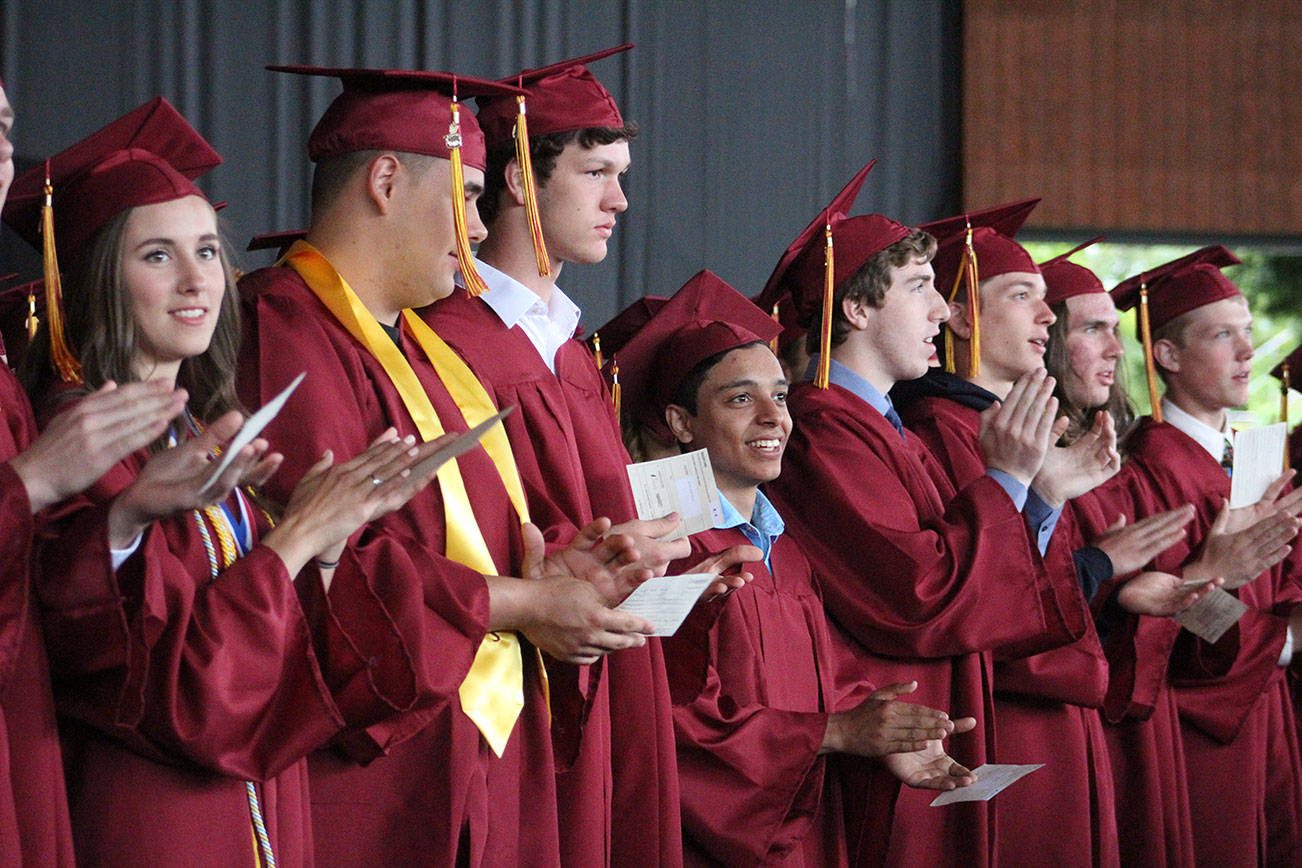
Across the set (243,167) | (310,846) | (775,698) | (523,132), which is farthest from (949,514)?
(243,167)

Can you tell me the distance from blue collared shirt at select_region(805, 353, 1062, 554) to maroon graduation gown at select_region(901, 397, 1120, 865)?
0.05 metres

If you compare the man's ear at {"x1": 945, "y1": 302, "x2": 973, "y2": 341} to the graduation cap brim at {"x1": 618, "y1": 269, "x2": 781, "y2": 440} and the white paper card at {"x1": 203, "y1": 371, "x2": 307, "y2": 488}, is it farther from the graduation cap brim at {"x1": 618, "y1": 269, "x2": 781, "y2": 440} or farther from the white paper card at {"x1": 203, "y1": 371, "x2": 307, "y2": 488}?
the white paper card at {"x1": 203, "y1": 371, "x2": 307, "y2": 488}

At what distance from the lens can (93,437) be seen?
1746 millimetres

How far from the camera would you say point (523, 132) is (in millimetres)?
2979

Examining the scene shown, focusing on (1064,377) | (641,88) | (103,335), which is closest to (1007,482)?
(1064,377)

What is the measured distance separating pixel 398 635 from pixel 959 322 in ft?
8.22

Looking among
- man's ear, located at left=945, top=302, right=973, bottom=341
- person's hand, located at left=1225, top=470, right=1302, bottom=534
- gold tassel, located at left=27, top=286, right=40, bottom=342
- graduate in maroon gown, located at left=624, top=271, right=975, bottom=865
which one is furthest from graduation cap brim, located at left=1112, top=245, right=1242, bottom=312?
gold tassel, located at left=27, top=286, right=40, bottom=342

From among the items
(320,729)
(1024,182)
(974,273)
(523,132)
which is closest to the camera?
(320,729)

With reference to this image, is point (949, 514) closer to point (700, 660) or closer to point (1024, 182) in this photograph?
point (700, 660)

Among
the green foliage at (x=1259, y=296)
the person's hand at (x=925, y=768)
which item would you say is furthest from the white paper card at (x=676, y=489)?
the green foliage at (x=1259, y=296)

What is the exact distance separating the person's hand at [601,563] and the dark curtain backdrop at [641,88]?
2957mm

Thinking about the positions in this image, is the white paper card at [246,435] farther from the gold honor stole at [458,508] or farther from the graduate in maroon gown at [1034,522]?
the graduate in maroon gown at [1034,522]

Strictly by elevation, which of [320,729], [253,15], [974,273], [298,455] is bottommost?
[320,729]

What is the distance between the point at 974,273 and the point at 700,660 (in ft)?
5.42
